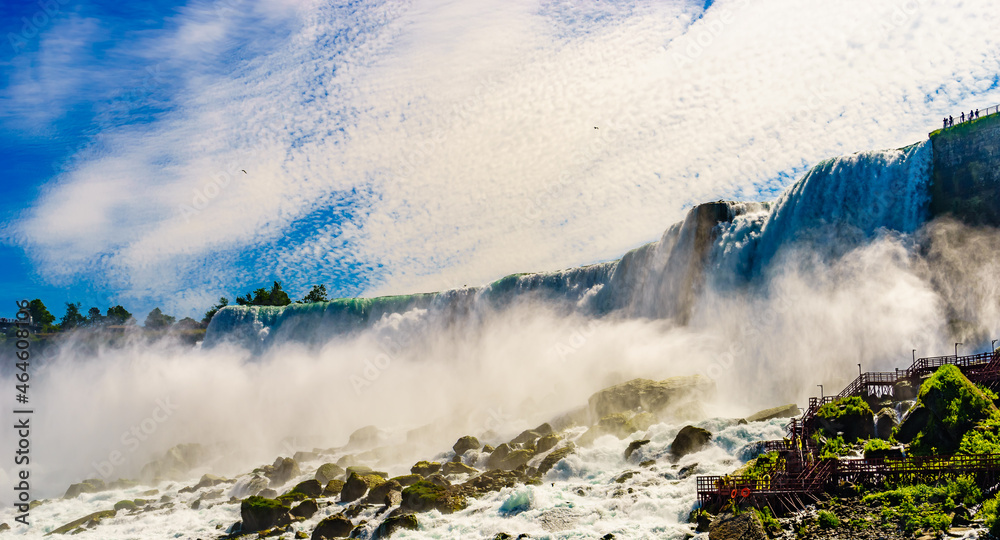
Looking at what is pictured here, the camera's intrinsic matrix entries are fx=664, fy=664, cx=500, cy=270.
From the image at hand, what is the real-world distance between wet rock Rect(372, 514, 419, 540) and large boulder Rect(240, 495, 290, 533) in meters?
4.68

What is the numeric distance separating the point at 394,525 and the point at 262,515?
5.75 m

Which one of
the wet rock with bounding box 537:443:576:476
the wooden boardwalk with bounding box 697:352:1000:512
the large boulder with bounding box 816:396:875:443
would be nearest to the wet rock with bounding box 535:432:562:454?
the wet rock with bounding box 537:443:576:476

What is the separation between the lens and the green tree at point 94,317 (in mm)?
102938

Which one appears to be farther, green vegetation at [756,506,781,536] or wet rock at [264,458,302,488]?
wet rock at [264,458,302,488]

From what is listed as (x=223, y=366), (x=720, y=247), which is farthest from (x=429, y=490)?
(x=223, y=366)

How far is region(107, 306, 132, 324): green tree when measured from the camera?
4023 inches

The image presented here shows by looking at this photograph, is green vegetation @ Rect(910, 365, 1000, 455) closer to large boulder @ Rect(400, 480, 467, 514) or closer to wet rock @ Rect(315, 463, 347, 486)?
large boulder @ Rect(400, 480, 467, 514)

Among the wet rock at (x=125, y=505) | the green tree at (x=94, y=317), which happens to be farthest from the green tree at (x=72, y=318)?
the wet rock at (x=125, y=505)

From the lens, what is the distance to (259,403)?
46969mm

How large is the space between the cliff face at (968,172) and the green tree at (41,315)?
104 metres

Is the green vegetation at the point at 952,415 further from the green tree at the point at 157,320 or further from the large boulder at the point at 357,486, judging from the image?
the green tree at the point at 157,320

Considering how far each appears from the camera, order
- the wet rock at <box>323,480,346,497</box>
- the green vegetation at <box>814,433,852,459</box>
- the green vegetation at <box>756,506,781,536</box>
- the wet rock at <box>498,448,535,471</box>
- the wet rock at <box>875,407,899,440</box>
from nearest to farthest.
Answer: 1. the green vegetation at <box>756,506,781,536</box>
2. the green vegetation at <box>814,433,852,459</box>
3. the wet rock at <box>875,407,899,440</box>
4. the wet rock at <box>323,480,346,497</box>
5. the wet rock at <box>498,448,535,471</box>

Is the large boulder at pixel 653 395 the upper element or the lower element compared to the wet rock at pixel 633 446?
upper

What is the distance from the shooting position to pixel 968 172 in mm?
26312
